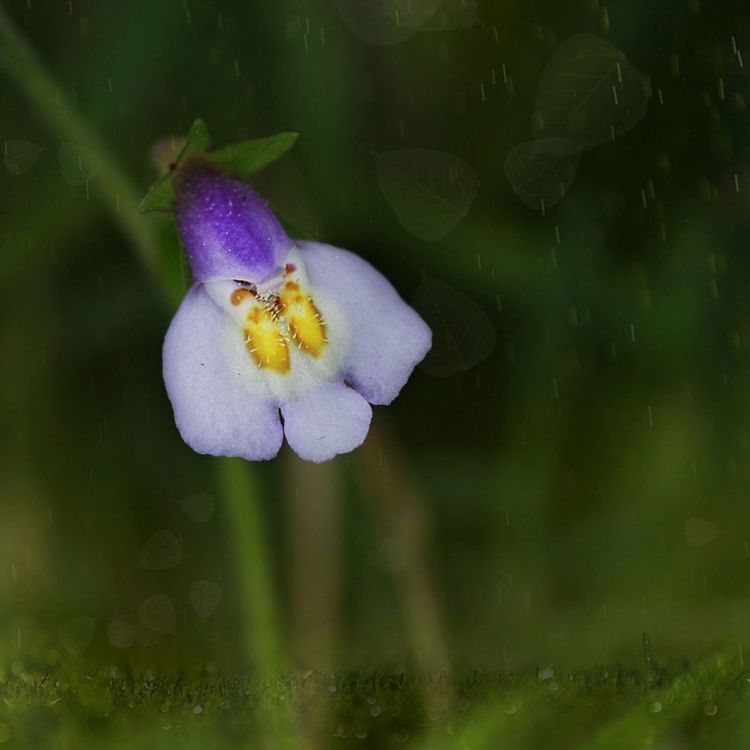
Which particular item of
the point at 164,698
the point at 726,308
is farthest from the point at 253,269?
the point at 726,308

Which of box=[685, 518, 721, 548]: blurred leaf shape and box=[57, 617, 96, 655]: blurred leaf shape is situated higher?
box=[57, 617, 96, 655]: blurred leaf shape

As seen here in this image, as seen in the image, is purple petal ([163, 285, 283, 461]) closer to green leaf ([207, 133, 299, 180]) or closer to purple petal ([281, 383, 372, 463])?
purple petal ([281, 383, 372, 463])

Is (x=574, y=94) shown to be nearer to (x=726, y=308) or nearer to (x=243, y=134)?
(x=726, y=308)

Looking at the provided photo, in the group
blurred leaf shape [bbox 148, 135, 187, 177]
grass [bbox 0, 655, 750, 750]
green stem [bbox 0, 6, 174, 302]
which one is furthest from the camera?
grass [bbox 0, 655, 750, 750]

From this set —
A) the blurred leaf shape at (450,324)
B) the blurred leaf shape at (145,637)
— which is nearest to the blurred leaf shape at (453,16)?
the blurred leaf shape at (450,324)

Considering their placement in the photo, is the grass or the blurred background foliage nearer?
the grass

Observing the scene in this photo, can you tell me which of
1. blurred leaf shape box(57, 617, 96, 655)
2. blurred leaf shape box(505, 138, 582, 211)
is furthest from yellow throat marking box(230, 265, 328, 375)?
blurred leaf shape box(57, 617, 96, 655)
